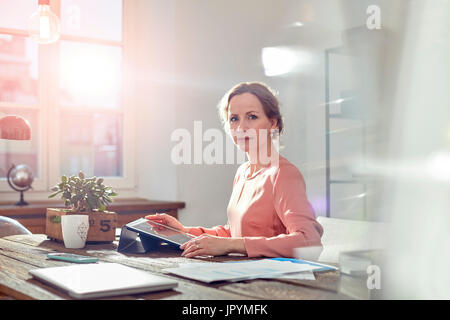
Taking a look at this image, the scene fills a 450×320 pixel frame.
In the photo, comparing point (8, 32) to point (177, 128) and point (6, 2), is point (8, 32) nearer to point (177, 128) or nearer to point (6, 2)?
point (6, 2)

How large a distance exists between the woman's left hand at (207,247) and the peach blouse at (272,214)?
57 mm

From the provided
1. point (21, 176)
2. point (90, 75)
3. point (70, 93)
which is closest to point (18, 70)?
point (70, 93)

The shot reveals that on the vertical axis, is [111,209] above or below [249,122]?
below

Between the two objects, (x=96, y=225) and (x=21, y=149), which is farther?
(x=21, y=149)

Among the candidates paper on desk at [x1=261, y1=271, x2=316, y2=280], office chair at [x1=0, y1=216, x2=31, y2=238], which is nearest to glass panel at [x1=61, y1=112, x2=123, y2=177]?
office chair at [x1=0, y1=216, x2=31, y2=238]

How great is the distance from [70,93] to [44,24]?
4.79 ft

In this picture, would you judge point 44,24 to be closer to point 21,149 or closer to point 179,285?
point 21,149

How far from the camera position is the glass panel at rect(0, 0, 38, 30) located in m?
3.31

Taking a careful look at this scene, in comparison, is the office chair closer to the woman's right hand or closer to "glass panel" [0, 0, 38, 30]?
the woman's right hand

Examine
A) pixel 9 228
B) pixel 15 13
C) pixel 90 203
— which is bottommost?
pixel 9 228

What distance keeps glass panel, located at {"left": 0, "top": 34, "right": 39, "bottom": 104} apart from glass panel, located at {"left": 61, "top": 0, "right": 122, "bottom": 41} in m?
0.30

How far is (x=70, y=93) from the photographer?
140 inches
